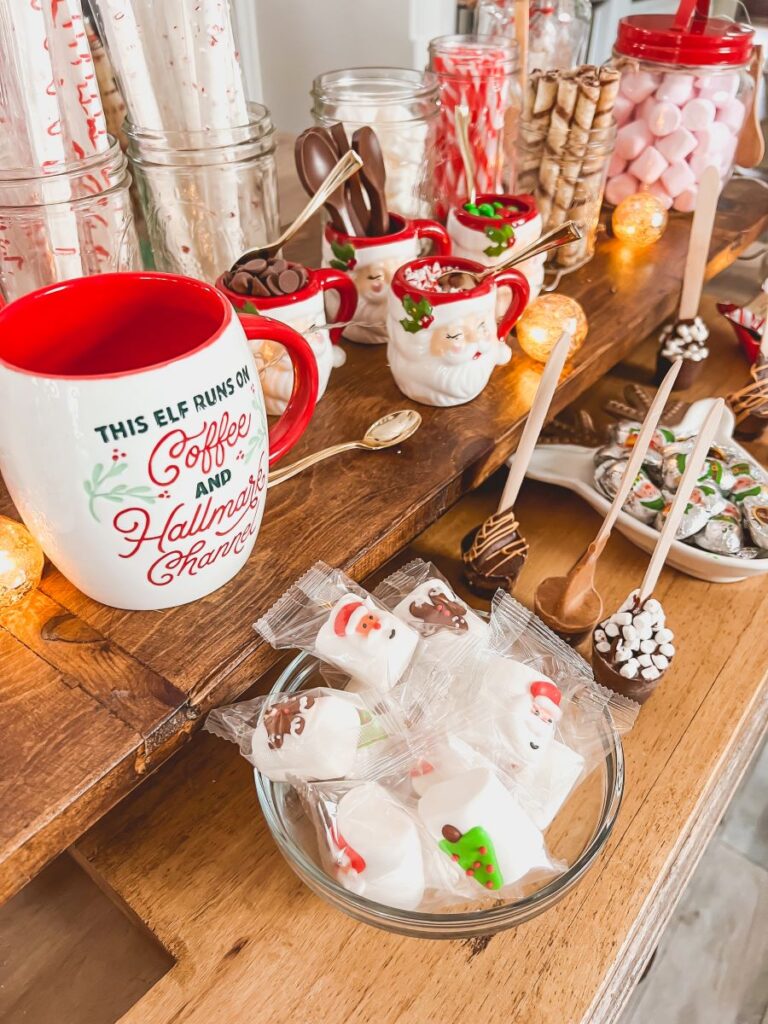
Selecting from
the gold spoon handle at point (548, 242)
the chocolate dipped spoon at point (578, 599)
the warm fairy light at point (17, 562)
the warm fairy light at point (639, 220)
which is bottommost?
the chocolate dipped spoon at point (578, 599)

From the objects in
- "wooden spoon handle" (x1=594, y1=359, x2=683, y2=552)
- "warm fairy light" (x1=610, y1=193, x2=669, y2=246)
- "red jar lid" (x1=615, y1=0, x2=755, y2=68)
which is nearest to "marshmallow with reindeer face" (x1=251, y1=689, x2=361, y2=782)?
"wooden spoon handle" (x1=594, y1=359, x2=683, y2=552)

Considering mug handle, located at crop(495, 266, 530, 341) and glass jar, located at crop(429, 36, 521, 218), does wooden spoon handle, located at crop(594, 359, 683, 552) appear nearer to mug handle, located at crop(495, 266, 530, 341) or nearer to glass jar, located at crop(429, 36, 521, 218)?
mug handle, located at crop(495, 266, 530, 341)

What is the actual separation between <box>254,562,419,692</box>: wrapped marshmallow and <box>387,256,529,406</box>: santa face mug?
0.72ft

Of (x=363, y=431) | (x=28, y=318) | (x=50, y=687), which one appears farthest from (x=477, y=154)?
(x=50, y=687)

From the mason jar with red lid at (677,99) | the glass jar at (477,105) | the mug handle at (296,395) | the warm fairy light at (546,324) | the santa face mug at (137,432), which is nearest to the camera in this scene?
the santa face mug at (137,432)

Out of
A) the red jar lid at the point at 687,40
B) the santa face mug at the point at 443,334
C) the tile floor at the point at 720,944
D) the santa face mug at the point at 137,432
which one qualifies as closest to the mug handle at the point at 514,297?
the santa face mug at the point at 443,334

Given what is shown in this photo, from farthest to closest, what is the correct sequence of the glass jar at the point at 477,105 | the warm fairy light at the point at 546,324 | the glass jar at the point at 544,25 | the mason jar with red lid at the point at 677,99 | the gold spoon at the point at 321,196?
the glass jar at the point at 544,25
the mason jar with red lid at the point at 677,99
the glass jar at the point at 477,105
the warm fairy light at the point at 546,324
the gold spoon at the point at 321,196

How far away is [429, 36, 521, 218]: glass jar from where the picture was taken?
84 centimetres

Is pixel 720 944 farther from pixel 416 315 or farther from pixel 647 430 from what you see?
pixel 416 315

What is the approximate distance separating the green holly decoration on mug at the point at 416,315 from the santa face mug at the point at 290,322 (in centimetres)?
6

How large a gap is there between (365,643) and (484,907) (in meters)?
0.16

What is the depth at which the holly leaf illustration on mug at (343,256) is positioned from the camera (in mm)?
698

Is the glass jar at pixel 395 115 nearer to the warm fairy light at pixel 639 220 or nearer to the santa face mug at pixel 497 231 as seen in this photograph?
the santa face mug at pixel 497 231

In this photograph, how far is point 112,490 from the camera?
1.36 feet
